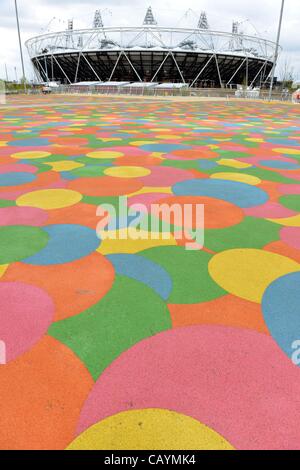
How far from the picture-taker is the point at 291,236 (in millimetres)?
2883

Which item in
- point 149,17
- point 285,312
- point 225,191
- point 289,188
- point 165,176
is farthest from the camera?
point 149,17

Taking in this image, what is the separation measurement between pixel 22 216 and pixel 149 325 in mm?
2041

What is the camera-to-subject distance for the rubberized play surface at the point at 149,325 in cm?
128

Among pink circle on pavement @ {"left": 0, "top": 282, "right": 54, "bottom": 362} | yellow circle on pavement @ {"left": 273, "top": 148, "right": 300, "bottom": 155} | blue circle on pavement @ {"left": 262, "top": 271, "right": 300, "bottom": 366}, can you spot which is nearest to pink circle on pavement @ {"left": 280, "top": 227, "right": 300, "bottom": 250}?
blue circle on pavement @ {"left": 262, "top": 271, "right": 300, "bottom": 366}

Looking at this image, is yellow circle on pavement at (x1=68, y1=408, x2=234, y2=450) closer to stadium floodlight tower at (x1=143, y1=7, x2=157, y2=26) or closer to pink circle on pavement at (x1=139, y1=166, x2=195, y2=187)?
pink circle on pavement at (x1=139, y1=166, x2=195, y2=187)

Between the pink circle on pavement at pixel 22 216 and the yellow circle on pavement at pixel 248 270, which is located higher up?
the pink circle on pavement at pixel 22 216

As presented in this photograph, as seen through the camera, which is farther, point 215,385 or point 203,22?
point 203,22

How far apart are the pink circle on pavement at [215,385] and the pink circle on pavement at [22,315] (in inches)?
19.3

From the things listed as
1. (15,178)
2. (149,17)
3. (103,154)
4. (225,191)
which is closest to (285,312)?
(225,191)

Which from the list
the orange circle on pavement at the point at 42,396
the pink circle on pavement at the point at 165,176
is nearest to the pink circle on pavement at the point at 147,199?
the pink circle on pavement at the point at 165,176

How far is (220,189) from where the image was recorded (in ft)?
13.5

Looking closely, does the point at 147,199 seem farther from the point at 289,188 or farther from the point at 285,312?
the point at 285,312

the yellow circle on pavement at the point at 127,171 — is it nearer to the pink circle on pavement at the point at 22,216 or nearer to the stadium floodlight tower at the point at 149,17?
the pink circle on pavement at the point at 22,216

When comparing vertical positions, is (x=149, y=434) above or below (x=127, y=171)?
below
